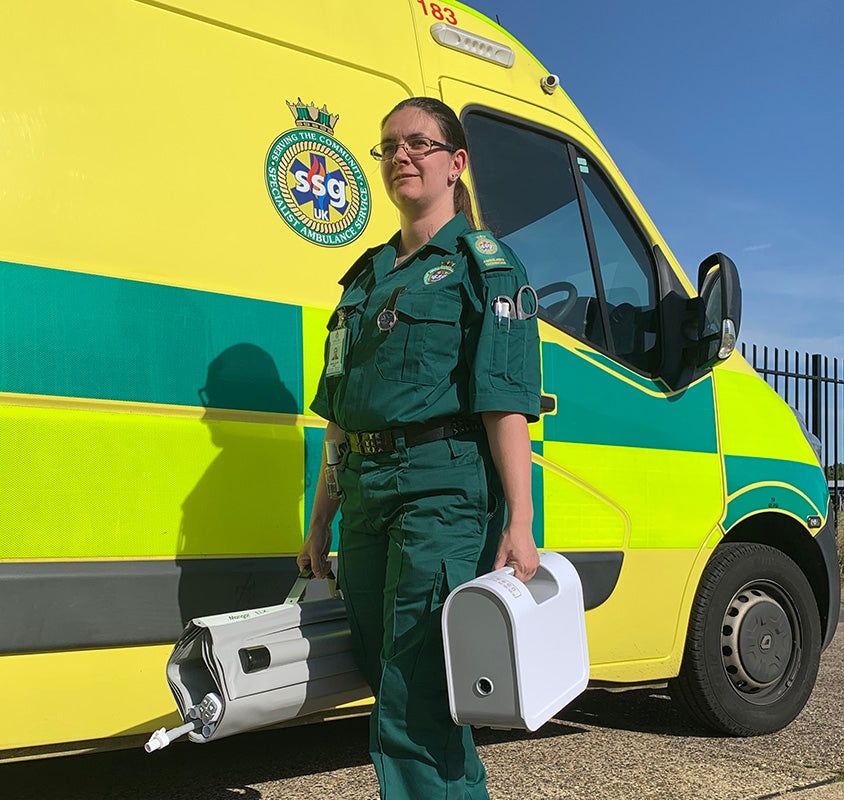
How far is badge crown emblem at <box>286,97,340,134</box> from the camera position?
2688mm

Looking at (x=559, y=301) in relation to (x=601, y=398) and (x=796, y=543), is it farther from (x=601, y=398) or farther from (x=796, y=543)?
(x=796, y=543)

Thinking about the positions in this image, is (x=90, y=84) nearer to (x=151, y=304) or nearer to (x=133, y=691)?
(x=151, y=304)

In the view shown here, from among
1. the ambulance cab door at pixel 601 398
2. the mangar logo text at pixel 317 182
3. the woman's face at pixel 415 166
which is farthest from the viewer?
the ambulance cab door at pixel 601 398

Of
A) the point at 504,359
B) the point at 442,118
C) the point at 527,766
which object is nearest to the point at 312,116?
the point at 442,118

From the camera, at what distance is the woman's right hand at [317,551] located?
2.22 metres

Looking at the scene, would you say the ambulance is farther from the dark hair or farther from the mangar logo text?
the dark hair

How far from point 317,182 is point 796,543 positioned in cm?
245

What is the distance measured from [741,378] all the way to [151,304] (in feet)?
7.55

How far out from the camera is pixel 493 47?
10.7ft

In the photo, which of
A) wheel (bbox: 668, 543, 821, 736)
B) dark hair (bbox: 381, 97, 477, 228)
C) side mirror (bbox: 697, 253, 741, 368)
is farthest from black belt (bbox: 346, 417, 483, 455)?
wheel (bbox: 668, 543, 821, 736)

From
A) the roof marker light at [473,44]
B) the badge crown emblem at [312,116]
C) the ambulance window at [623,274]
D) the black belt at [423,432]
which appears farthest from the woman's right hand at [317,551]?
the roof marker light at [473,44]

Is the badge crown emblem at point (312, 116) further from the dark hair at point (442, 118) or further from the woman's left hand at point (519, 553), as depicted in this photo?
the woman's left hand at point (519, 553)

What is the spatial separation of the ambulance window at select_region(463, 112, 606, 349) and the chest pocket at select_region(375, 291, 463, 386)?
47.2 inches

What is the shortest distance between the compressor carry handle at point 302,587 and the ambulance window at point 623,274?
1447mm
